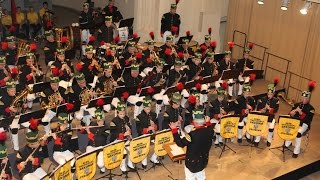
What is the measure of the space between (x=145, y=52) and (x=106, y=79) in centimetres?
278

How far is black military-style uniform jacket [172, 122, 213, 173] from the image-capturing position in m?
9.70

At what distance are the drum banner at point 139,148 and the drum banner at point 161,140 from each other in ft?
0.88

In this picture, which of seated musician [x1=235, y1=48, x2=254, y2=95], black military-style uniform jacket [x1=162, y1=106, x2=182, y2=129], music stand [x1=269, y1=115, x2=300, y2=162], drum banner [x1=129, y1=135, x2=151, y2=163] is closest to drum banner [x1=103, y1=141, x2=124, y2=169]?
drum banner [x1=129, y1=135, x2=151, y2=163]

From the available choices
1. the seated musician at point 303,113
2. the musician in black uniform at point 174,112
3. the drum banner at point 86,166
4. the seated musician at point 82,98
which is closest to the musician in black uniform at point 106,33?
the seated musician at point 82,98

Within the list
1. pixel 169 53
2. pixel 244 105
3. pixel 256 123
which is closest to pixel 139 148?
pixel 256 123

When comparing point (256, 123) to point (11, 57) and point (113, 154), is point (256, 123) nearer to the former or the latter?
point (113, 154)

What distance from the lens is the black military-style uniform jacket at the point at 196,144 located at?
9698mm

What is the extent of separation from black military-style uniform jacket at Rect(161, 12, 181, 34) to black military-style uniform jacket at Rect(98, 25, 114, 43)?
2.26 meters

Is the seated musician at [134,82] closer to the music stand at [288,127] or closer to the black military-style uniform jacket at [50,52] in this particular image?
the black military-style uniform jacket at [50,52]

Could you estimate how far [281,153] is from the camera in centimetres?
1366

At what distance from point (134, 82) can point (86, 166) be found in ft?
15.8

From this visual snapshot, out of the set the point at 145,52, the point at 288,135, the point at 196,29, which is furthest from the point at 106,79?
the point at 196,29

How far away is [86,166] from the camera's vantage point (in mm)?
10062

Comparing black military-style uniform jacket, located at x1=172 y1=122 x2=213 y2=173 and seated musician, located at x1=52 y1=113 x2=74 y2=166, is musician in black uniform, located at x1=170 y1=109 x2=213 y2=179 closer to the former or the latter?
black military-style uniform jacket, located at x1=172 y1=122 x2=213 y2=173
